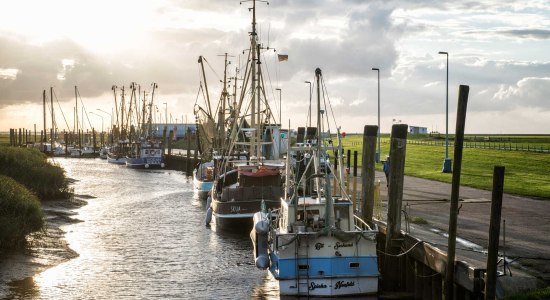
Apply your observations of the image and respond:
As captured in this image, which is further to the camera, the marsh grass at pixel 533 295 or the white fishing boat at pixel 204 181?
the white fishing boat at pixel 204 181

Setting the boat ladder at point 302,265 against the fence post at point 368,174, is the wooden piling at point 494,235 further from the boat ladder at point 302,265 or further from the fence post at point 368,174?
the fence post at point 368,174

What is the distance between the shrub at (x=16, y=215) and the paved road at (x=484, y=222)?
17.1m

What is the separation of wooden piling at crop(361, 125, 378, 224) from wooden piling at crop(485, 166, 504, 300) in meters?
10.2


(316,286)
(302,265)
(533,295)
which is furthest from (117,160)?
(533,295)

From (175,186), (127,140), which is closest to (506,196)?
(175,186)

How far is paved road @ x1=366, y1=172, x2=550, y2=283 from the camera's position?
21.8 meters

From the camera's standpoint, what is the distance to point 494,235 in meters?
16.7

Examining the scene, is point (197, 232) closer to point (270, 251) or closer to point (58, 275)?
point (58, 275)

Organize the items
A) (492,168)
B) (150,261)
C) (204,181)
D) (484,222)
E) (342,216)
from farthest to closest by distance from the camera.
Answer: (492,168), (204,181), (150,261), (484,222), (342,216)

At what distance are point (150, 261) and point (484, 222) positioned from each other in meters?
15.7

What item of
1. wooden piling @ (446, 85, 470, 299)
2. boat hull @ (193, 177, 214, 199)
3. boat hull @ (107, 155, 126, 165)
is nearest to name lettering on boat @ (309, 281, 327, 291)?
wooden piling @ (446, 85, 470, 299)

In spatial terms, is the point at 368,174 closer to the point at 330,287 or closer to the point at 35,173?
the point at 330,287

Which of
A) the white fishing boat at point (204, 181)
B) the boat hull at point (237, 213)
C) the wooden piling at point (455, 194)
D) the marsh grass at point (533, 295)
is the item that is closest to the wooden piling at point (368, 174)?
the wooden piling at point (455, 194)

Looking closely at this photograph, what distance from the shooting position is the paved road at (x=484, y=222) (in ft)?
71.5
